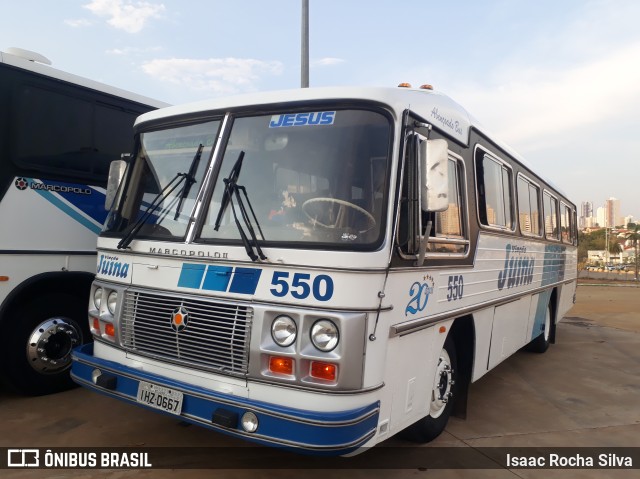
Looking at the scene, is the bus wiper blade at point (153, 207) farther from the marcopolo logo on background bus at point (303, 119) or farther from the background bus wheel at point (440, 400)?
the background bus wheel at point (440, 400)

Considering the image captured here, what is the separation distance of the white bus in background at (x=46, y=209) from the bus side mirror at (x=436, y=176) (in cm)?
382

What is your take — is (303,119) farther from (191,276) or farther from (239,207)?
(191,276)

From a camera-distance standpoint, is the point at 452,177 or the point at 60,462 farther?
the point at 452,177

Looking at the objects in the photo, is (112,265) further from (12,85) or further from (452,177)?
(452,177)

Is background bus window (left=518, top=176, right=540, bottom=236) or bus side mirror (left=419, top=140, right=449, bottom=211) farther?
background bus window (left=518, top=176, right=540, bottom=236)

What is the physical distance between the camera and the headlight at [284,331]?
310cm

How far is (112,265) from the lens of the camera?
408cm

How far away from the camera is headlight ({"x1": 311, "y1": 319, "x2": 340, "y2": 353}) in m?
3.01

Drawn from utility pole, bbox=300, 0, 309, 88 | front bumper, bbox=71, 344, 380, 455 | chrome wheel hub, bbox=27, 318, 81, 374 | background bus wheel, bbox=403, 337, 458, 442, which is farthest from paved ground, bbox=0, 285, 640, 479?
utility pole, bbox=300, 0, 309, 88

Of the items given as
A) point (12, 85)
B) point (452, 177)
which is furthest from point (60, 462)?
point (452, 177)

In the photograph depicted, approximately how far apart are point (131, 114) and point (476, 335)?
451 centimetres

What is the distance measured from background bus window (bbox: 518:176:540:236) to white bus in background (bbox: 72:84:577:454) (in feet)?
7.79

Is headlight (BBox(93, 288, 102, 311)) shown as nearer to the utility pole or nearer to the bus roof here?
the bus roof

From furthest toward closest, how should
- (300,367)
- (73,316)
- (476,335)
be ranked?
(73,316) < (476,335) < (300,367)
